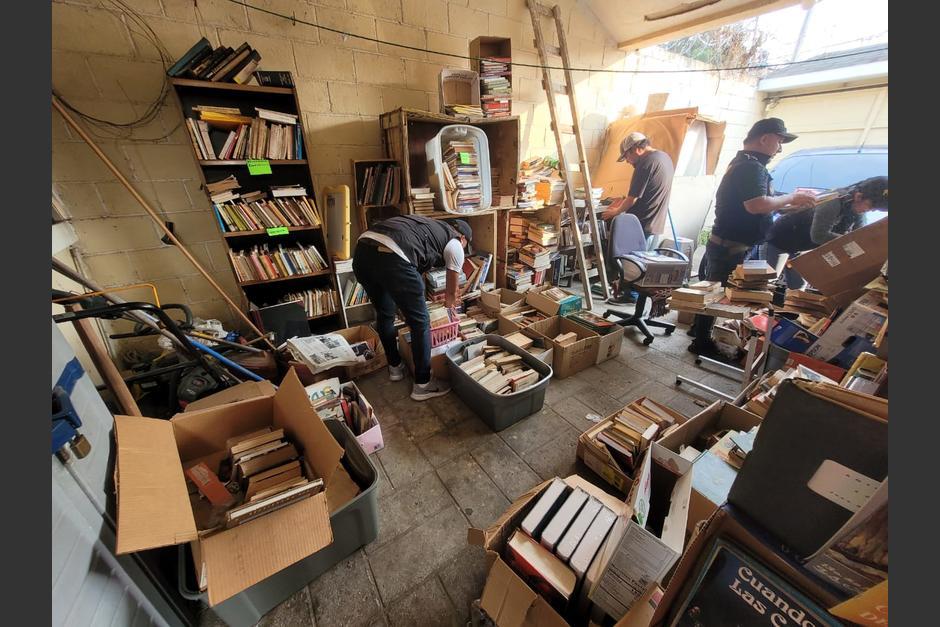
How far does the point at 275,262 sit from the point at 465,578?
7.57ft

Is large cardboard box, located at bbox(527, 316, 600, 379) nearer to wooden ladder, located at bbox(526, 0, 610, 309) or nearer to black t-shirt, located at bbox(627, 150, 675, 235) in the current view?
wooden ladder, located at bbox(526, 0, 610, 309)

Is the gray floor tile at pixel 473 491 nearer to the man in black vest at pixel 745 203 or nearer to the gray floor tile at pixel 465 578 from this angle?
the gray floor tile at pixel 465 578

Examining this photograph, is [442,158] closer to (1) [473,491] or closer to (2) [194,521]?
(1) [473,491]

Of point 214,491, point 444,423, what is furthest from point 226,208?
point 444,423

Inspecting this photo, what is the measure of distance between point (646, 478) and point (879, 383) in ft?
2.75

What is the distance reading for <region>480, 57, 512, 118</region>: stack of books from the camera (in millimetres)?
2596

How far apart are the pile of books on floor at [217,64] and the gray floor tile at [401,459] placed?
230cm

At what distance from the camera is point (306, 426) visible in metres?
1.29

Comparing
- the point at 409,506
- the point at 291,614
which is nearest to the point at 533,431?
the point at 409,506

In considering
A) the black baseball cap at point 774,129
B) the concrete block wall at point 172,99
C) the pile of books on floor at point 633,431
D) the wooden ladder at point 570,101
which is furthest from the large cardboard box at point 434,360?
the black baseball cap at point 774,129

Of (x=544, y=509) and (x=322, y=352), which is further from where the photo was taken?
(x=322, y=352)

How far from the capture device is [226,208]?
2102 mm
